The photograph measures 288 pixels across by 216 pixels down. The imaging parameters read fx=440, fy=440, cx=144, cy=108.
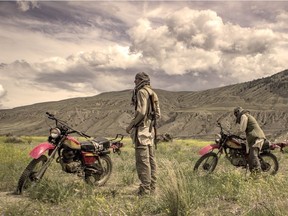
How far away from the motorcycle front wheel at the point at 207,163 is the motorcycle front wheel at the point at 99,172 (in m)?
2.27

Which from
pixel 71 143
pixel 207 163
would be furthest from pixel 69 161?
pixel 207 163

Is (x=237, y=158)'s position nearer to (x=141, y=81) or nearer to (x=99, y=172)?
(x=99, y=172)

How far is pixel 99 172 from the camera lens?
9.44 metres

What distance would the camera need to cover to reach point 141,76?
8461 mm

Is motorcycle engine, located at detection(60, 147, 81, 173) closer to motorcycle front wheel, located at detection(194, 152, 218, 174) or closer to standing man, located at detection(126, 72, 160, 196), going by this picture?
standing man, located at detection(126, 72, 160, 196)

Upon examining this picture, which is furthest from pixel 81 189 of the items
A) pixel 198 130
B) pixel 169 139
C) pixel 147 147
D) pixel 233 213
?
pixel 198 130

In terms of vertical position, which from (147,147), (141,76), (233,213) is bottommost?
(233,213)

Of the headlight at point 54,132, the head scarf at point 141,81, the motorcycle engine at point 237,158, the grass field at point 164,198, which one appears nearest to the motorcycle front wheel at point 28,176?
the grass field at point 164,198

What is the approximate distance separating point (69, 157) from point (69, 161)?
0.27 ft

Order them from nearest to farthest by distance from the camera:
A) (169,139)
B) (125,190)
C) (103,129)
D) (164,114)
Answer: (125,190) → (169,139) → (103,129) → (164,114)

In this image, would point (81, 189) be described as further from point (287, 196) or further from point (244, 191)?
point (287, 196)

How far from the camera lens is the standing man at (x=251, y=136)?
34.6ft

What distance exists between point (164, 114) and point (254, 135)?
179 meters

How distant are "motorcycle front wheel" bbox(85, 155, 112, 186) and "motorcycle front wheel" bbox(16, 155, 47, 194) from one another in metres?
1.12
